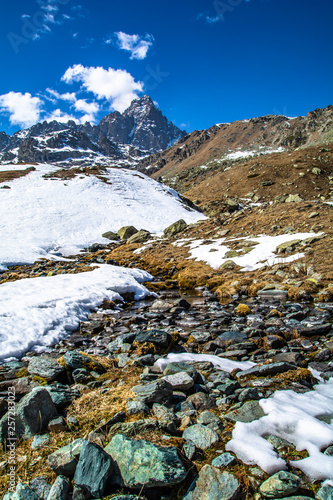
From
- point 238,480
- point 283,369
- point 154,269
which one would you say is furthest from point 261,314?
point 154,269

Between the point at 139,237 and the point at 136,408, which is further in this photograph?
the point at 139,237

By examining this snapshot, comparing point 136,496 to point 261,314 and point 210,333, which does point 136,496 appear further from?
point 261,314

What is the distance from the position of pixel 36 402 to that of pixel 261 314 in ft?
27.2

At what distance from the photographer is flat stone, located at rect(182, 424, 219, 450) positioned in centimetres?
326

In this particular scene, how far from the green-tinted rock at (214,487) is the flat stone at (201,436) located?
42cm

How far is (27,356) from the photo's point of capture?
23.6 ft

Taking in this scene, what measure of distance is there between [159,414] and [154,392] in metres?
0.42

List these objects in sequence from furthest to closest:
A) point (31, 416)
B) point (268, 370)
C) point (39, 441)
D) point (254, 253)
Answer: point (254, 253)
point (268, 370)
point (31, 416)
point (39, 441)

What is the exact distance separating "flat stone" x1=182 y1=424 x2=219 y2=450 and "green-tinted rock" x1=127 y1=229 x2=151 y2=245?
93.0 feet

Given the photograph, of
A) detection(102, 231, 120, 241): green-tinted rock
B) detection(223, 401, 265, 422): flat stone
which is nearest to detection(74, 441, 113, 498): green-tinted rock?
detection(223, 401, 265, 422): flat stone

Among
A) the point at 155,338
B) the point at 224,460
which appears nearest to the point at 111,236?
the point at 155,338

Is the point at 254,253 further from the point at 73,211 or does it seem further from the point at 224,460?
the point at 73,211

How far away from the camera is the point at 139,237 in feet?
106

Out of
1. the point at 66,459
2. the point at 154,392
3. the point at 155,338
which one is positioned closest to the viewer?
the point at 66,459
